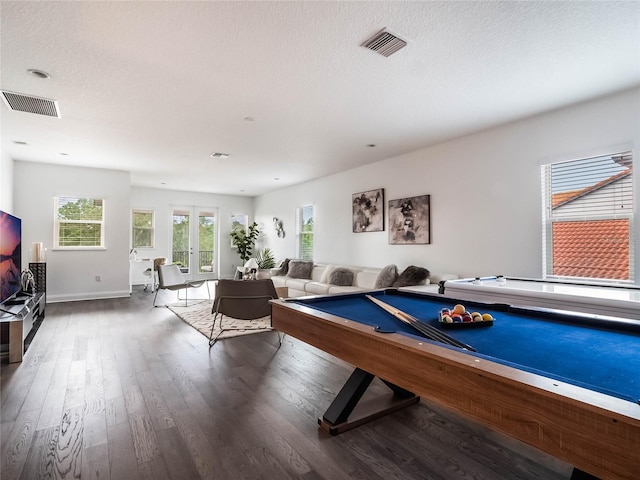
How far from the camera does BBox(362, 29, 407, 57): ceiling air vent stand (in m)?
2.28

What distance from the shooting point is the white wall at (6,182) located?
4.89 meters

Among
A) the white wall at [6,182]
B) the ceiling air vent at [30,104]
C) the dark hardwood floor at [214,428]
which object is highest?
the ceiling air vent at [30,104]

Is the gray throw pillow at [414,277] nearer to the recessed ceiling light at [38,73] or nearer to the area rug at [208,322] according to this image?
the area rug at [208,322]

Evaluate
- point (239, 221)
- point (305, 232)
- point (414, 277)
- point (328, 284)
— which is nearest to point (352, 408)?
point (414, 277)

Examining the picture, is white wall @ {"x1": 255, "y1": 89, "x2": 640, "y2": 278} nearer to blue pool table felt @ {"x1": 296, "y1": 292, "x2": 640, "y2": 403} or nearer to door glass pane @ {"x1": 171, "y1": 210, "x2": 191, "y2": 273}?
blue pool table felt @ {"x1": 296, "y1": 292, "x2": 640, "y2": 403}

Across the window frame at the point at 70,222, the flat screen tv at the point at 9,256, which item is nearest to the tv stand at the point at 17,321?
the flat screen tv at the point at 9,256

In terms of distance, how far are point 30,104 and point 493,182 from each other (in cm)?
522

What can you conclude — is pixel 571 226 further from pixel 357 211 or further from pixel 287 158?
pixel 287 158

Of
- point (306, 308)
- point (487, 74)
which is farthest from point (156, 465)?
point (487, 74)

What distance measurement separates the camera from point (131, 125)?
158 inches

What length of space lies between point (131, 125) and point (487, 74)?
12.8ft

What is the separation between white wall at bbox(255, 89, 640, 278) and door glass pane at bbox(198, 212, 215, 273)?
5.42 m

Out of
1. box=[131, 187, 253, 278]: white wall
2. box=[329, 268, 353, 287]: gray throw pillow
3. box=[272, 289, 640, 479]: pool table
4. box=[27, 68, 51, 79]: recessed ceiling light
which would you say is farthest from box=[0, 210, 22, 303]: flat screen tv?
box=[131, 187, 253, 278]: white wall

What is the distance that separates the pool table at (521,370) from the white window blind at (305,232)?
557 centimetres
